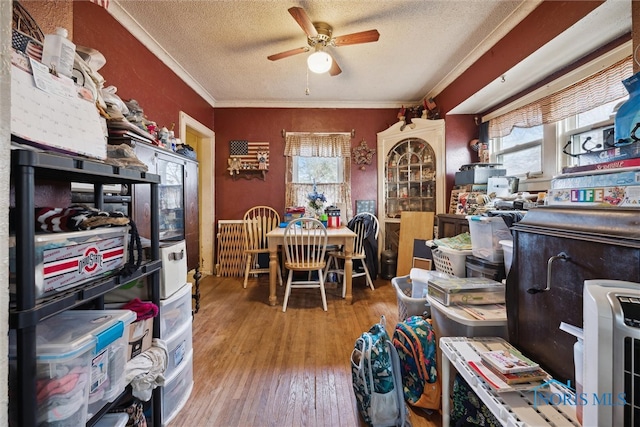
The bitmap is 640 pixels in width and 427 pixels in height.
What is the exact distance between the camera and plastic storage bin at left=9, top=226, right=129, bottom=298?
64 centimetres

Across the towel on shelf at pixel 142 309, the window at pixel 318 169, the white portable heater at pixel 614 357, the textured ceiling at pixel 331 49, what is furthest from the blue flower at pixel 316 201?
the white portable heater at pixel 614 357

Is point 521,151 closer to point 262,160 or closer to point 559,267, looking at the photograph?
point 559,267

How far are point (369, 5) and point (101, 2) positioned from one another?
65.9 inches

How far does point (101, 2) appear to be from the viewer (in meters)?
1.15

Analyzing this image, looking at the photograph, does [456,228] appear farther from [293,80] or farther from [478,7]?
[293,80]

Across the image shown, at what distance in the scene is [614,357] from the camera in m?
0.52

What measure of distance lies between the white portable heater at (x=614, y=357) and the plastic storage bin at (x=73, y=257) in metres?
1.26

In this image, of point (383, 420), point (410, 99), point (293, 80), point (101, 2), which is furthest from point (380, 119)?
point (383, 420)

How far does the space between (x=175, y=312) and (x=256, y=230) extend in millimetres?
2354

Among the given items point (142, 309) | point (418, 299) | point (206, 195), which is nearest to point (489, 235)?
point (418, 299)

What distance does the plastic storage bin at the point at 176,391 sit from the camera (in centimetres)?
129

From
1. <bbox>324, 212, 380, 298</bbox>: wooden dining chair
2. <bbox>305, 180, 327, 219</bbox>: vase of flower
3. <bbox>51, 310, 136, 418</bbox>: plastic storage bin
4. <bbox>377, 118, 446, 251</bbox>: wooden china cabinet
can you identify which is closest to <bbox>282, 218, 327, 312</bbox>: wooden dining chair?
<bbox>324, 212, 380, 298</bbox>: wooden dining chair

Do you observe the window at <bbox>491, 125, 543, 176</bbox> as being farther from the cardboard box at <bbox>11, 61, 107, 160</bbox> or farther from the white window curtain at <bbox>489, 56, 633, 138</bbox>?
the cardboard box at <bbox>11, 61, 107, 160</bbox>

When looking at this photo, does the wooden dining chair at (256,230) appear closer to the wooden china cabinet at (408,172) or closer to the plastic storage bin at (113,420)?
the wooden china cabinet at (408,172)
